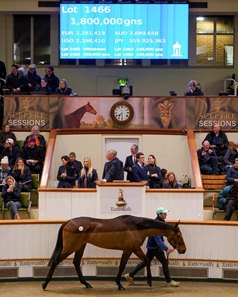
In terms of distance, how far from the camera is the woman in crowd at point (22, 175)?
66.8 feet

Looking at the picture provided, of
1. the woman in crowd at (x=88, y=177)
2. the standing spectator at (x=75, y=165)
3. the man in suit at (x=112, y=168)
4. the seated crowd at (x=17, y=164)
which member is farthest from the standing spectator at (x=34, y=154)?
the man in suit at (x=112, y=168)

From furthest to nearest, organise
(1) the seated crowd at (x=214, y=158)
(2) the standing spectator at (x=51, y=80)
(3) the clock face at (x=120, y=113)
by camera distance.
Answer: (2) the standing spectator at (x=51, y=80), (3) the clock face at (x=120, y=113), (1) the seated crowd at (x=214, y=158)

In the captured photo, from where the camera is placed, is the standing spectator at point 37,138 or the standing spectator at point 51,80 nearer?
the standing spectator at point 37,138

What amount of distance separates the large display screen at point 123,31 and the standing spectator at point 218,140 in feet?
16.3

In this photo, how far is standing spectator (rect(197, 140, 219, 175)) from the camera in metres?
21.7

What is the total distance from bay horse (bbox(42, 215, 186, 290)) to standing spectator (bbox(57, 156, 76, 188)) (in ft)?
14.8

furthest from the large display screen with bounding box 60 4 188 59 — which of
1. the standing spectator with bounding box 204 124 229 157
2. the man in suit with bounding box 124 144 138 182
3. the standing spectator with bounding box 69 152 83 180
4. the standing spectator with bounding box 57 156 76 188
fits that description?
the standing spectator with bounding box 57 156 76 188

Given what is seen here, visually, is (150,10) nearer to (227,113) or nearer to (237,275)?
(227,113)

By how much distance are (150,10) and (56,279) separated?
12.5m

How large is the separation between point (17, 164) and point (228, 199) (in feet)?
16.4

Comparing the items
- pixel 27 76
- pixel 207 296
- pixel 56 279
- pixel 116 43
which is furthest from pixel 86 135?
pixel 207 296

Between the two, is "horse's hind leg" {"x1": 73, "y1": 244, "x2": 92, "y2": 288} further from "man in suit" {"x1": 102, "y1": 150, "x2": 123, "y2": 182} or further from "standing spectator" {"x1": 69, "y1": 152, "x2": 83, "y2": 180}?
"standing spectator" {"x1": 69, "y1": 152, "x2": 83, "y2": 180}

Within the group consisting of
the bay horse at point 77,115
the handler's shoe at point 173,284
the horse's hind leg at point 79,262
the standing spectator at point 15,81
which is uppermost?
the standing spectator at point 15,81

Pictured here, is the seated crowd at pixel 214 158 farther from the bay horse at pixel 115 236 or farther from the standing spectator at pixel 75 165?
the bay horse at pixel 115 236
